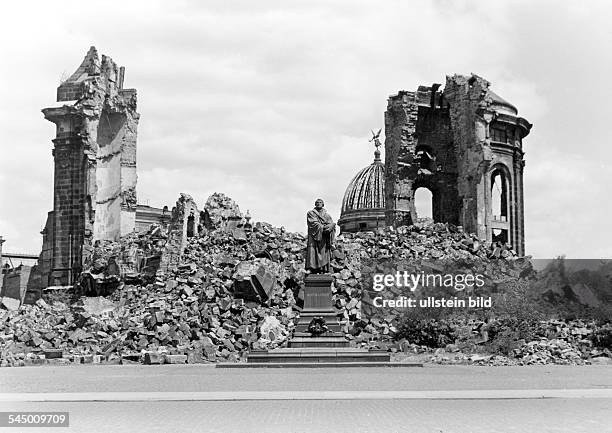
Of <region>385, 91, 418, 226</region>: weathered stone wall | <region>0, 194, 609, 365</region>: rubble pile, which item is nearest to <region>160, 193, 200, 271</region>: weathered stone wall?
<region>0, 194, 609, 365</region>: rubble pile

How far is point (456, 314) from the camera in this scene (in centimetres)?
3100

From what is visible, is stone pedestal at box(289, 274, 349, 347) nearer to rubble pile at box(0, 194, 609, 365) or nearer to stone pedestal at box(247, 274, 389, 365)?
stone pedestal at box(247, 274, 389, 365)

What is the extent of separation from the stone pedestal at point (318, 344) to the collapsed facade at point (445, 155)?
65.2ft

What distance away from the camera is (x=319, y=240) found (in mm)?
24000

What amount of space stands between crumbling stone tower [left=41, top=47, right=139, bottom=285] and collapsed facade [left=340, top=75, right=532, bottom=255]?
13323 millimetres

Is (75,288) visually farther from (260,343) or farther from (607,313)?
(607,313)

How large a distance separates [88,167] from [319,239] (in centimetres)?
2257

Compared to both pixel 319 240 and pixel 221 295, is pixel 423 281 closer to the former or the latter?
pixel 221 295

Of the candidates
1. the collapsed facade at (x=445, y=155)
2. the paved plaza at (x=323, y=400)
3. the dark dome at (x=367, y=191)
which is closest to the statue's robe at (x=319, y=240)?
the paved plaza at (x=323, y=400)

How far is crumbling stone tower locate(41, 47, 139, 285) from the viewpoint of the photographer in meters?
43.8

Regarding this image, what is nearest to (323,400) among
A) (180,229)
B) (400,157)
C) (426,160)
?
(180,229)

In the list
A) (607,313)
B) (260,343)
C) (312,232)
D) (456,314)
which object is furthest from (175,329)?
(607,313)

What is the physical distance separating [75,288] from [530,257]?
20144 millimetres

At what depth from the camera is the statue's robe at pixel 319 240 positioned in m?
23.9
